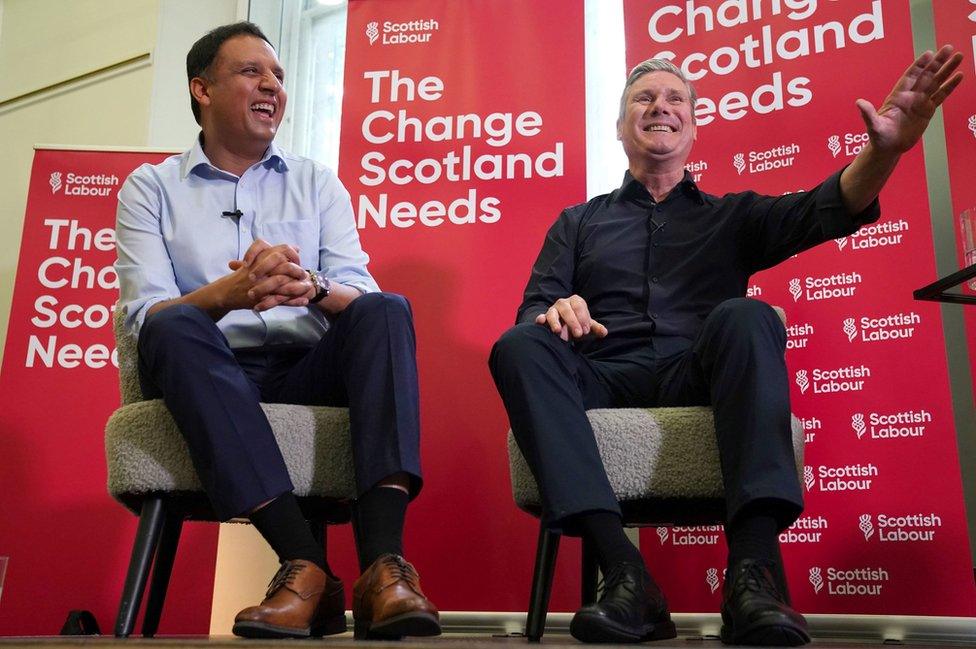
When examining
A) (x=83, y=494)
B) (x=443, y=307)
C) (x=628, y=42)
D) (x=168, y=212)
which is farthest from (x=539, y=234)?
(x=83, y=494)

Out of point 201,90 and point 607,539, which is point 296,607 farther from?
point 201,90

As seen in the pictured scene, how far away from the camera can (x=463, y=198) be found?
2908mm

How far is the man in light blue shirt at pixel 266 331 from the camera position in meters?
1.46

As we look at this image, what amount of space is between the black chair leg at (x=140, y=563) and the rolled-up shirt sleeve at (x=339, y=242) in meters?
0.58

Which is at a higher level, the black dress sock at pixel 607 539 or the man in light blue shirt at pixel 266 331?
→ the man in light blue shirt at pixel 266 331

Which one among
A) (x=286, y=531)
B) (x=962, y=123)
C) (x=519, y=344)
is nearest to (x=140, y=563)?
(x=286, y=531)

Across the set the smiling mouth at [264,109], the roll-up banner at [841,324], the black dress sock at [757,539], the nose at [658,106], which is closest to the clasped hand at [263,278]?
the smiling mouth at [264,109]

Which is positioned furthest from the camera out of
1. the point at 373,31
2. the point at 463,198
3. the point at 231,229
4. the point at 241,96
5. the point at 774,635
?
the point at 373,31

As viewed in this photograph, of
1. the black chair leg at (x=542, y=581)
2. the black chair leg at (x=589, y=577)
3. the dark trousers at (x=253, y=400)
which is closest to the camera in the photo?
the dark trousers at (x=253, y=400)

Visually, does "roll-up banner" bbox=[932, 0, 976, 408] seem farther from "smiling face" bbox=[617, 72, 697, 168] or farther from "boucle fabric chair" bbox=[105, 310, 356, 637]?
"boucle fabric chair" bbox=[105, 310, 356, 637]

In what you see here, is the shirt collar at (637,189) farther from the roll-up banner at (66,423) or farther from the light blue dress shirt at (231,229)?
the roll-up banner at (66,423)

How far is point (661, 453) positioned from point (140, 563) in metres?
0.92

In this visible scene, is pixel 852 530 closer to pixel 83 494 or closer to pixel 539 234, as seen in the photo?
pixel 539 234

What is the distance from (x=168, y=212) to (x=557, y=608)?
1449mm
